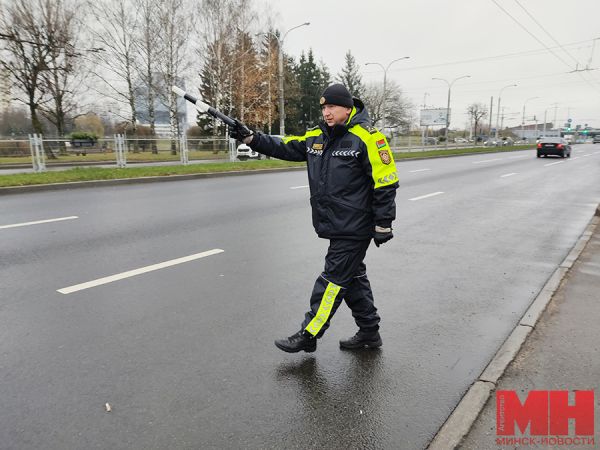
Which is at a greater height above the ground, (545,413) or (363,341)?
(363,341)

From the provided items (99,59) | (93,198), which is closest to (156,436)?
(93,198)

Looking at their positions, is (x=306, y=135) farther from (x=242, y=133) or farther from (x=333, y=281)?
(x=333, y=281)

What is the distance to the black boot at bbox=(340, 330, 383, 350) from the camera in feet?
10.6

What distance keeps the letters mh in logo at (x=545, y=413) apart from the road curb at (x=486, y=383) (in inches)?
4.5

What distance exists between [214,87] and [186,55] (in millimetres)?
3282

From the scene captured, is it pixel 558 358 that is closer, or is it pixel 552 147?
pixel 558 358

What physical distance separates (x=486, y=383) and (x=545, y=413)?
0.34 metres

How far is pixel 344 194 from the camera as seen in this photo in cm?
292

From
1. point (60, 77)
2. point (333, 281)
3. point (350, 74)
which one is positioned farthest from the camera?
point (350, 74)

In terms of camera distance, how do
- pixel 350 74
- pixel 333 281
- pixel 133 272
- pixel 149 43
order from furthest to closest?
1. pixel 350 74
2. pixel 149 43
3. pixel 133 272
4. pixel 333 281

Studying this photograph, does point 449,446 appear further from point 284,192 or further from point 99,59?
point 99,59

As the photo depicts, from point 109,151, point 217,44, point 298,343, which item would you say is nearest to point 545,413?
point 298,343

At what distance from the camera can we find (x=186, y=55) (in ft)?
108

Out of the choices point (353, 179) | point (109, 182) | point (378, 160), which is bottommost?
point (109, 182)
